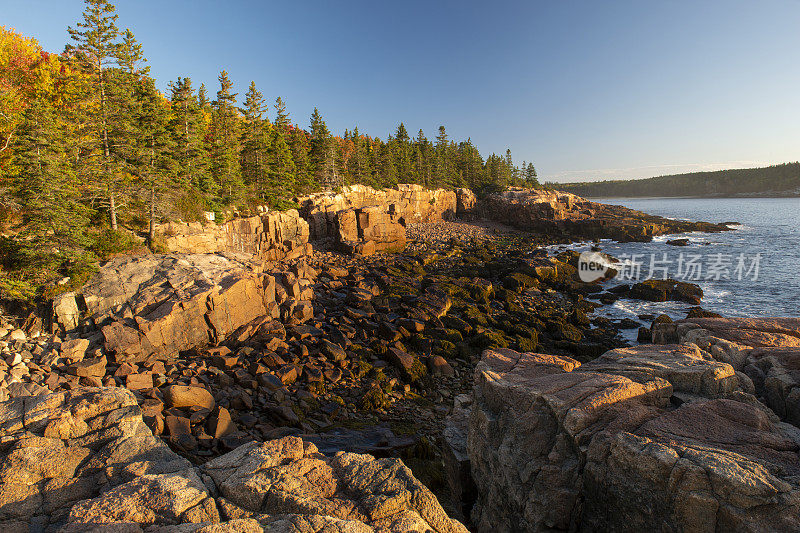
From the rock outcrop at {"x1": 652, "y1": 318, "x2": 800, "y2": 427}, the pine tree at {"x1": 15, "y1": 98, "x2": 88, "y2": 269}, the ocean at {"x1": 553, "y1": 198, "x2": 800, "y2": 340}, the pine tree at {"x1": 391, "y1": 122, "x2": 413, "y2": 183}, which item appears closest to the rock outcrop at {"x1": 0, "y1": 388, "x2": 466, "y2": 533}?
the rock outcrop at {"x1": 652, "y1": 318, "x2": 800, "y2": 427}

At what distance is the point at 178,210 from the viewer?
27.8 m

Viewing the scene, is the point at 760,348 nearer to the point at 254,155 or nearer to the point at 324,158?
the point at 254,155

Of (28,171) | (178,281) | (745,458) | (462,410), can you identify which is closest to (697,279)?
(462,410)

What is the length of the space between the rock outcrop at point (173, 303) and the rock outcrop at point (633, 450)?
1451 centimetres

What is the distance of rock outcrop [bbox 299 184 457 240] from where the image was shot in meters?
46.7

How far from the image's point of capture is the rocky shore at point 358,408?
570 centimetres

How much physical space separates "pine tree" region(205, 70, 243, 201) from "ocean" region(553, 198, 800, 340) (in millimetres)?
36310

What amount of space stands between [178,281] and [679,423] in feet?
69.4

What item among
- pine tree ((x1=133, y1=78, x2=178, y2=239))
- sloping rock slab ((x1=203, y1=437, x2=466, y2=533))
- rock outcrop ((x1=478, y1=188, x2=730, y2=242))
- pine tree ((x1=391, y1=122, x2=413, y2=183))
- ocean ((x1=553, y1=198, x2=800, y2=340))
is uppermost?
pine tree ((x1=391, y1=122, x2=413, y2=183))

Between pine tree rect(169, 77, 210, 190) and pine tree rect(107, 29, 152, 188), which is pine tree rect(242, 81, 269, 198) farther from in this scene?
pine tree rect(107, 29, 152, 188)

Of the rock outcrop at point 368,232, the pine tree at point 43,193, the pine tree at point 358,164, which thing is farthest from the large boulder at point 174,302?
the pine tree at point 358,164

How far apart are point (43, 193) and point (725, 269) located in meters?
56.6

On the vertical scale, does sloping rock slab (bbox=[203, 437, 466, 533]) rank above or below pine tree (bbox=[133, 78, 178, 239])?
below

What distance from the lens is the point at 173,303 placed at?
17.3 meters
